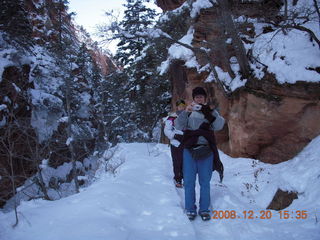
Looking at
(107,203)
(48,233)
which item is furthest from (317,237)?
(48,233)

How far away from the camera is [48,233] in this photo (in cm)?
280

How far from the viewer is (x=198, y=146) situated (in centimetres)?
391

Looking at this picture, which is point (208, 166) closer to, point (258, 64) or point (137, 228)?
point (137, 228)

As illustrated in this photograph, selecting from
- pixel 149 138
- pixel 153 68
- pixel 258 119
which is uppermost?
pixel 153 68

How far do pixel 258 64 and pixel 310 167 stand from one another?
4.35m

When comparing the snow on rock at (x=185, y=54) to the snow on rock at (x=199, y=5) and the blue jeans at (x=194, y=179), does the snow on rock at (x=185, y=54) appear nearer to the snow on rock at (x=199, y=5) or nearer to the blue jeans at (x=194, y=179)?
the snow on rock at (x=199, y=5)
